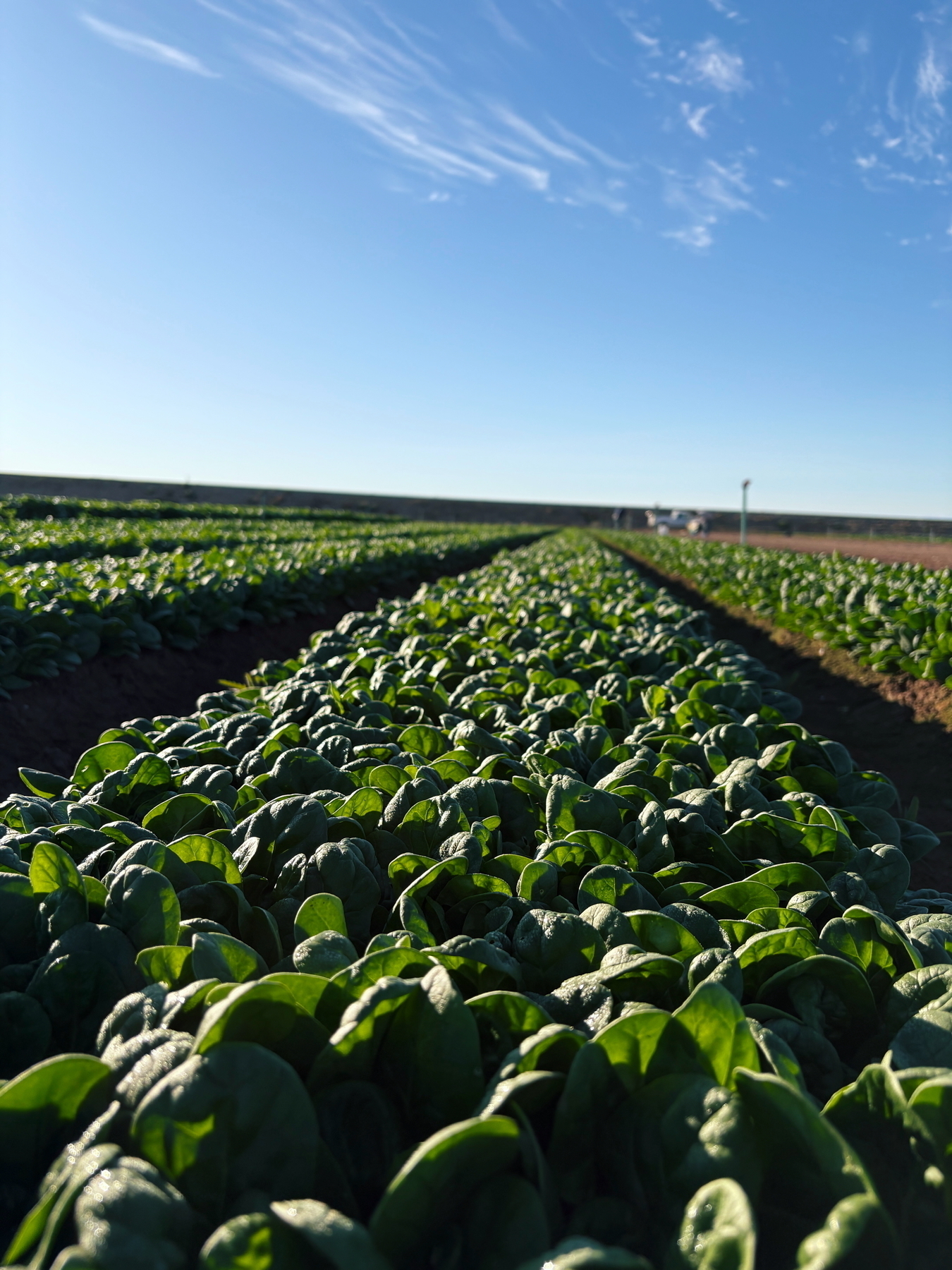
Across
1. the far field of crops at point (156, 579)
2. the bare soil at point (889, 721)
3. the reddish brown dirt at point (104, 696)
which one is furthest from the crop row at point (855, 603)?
the reddish brown dirt at point (104, 696)

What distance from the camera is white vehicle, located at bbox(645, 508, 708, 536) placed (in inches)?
2146

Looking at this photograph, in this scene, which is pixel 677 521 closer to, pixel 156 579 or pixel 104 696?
pixel 156 579

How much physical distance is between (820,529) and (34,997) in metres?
72.8

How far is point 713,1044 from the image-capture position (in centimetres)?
126

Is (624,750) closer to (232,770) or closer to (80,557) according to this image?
(232,770)

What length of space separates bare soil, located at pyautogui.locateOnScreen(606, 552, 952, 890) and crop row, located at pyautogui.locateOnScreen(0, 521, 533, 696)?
6.64 m

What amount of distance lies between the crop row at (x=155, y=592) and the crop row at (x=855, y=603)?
6980mm

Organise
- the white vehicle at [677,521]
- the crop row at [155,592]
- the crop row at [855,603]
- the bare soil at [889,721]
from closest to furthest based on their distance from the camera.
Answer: the bare soil at [889,721] < the crop row at [155,592] < the crop row at [855,603] < the white vehicle at [677,521]

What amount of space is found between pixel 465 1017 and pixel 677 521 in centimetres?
6656

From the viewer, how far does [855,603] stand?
1027 cm

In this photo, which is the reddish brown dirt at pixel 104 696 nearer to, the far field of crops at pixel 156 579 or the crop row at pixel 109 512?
the far field of crops at pixel 156 579

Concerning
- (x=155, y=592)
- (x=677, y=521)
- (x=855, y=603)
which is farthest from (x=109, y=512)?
(x=677, y=521)

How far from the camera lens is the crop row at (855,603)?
7.97 metres

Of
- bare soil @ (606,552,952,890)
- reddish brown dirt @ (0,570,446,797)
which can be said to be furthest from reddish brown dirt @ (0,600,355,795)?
bare soil @ (606,552,952,890)
